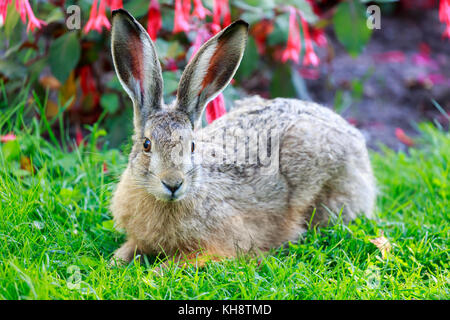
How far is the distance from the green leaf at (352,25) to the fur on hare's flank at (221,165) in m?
1.00

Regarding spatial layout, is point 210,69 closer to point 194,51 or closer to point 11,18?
point 194,51

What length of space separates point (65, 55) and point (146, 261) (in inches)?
95.5

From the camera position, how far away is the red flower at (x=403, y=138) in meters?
7.83

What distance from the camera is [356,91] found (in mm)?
8328

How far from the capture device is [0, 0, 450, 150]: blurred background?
524 cm

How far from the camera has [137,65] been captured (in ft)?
14.2

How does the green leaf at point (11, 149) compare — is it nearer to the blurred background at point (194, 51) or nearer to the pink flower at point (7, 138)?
the pink flower at point (7, 138)

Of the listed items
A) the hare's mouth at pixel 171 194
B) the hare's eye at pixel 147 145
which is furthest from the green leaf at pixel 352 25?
the hare's mouth at pixel 171 194

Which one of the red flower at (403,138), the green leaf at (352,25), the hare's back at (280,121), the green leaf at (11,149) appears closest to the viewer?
the hare's back at (280,121)

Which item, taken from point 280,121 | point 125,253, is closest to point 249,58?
point 280,121

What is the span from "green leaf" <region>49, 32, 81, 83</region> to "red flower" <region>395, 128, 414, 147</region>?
176 inches

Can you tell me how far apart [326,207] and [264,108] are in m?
1.06

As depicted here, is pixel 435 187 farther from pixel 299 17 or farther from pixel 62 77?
pixel 62 77

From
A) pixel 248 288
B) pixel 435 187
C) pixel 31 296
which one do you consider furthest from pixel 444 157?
pixel 31 296
